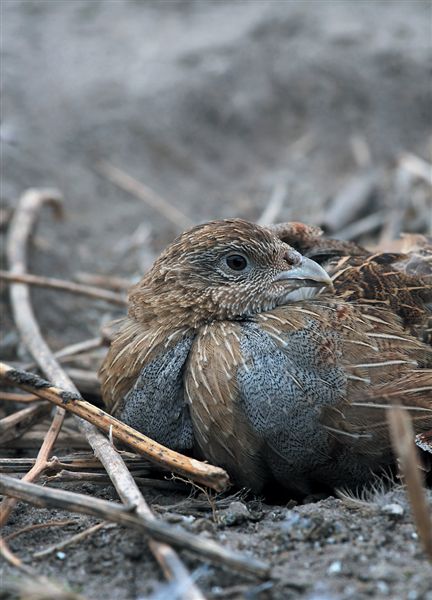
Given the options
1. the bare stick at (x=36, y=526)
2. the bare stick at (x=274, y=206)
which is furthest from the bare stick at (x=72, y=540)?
the bare stick at (x=274, y=206)

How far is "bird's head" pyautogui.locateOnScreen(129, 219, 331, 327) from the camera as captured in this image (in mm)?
3744

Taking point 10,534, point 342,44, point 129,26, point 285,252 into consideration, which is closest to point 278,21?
point 342,44

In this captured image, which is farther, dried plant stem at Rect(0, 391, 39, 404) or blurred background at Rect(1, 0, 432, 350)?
blurred background at Rect(1, 0, 432, 350)

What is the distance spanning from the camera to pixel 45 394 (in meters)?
3.68

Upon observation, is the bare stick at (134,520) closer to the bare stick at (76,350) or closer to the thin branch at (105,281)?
the bare stick at (76,350)

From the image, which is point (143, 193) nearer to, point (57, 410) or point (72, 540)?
point (57, 410)

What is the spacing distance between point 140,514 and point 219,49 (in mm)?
5774

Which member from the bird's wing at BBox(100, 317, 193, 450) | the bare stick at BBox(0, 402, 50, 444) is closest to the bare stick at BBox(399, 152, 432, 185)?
the bird's wing at BBox(100, 317, 193, 450)

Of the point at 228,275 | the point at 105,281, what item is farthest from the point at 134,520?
the point at 105,281

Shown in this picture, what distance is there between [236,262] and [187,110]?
386 cm

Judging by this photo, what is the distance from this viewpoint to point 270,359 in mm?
3482

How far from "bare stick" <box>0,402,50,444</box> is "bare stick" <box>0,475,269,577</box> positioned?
3.40ft

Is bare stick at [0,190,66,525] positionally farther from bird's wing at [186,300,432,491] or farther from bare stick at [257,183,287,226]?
bare stick at [257,183,287,226]

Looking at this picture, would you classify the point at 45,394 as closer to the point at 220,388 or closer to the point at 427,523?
the point at 220,388
